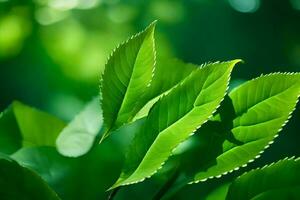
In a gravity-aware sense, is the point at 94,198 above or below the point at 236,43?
below

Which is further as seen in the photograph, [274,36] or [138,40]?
[274,36]

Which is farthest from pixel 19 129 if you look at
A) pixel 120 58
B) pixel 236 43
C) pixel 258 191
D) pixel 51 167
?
pixel 236 43

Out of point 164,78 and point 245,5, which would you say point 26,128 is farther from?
point 245,5

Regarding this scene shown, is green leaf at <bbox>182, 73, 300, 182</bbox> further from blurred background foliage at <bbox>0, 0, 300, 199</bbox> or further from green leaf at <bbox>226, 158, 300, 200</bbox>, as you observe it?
blurred background foliage at <bbox>0, 0, 300, 199</bbox>

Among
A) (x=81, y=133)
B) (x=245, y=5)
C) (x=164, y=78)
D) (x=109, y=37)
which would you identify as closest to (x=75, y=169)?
(x=81, y=133)

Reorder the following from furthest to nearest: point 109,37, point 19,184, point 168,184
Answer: point 109,37 < point 168,184 < point 19,184

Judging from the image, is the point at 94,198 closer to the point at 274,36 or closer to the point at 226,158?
the point at 226,158

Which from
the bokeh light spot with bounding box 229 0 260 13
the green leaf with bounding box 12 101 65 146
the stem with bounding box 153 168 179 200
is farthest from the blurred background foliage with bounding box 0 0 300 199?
the stem with bounding box 153 168 179 200
